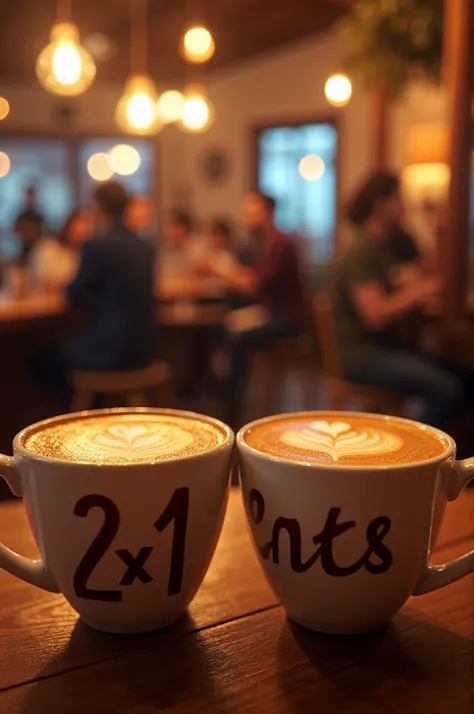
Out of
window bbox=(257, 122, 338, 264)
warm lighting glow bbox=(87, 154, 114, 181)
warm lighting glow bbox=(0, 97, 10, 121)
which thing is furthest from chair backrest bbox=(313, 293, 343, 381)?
warm lighting glow bbox=(87, 154, 114, 181)

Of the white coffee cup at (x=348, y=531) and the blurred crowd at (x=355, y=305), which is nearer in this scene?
the white coffee cup at (x=348, y=531)

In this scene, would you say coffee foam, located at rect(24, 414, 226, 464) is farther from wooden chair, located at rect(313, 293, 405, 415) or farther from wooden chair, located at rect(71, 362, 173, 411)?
wooden chair, located at rect(71, 362, 173, 411)

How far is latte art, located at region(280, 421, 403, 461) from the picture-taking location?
0.66 meters

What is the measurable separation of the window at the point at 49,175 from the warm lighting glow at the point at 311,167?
7.30 feet

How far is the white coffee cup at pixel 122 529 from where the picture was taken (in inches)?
23.3

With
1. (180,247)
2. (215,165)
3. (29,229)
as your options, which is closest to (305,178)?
(215,165)

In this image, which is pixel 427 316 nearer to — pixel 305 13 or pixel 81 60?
pixel 81 60

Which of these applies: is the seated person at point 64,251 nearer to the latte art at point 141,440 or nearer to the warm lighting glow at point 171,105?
the warm lighting glow at point 171,105

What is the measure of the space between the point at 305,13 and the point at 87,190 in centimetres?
365

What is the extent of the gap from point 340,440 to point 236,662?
0.65 feet

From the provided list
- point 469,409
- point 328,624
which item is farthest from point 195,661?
point 469,409

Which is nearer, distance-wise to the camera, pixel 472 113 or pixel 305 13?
pixel 472 113

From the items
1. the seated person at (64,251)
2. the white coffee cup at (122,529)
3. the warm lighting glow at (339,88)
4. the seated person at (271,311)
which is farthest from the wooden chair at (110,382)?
the white coffee cup at (122,529)

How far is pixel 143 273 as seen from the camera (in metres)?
3.59
